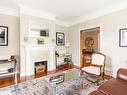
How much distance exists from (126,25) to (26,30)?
3516 mm

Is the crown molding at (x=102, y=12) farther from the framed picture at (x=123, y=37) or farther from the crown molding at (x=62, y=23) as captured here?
the framed picture at (x=123, y=37)

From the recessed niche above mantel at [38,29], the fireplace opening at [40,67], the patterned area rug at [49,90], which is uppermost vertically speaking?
the recessed niche above mantel at [38,29]

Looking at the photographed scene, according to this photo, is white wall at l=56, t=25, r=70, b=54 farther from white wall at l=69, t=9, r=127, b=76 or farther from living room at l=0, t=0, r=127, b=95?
white wall at l=69, t=9, r=127, b=76

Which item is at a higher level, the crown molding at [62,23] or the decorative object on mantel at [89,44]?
the crown molding at [62,23]

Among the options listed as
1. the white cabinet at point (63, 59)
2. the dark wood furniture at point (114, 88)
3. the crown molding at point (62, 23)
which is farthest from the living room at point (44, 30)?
the dark wood furniture at point (114, 88)

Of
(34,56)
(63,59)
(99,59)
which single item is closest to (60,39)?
(63,59)

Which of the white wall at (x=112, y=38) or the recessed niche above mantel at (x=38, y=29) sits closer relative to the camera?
the white wall at (x=112, y=38)

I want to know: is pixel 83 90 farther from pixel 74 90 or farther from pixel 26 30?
pixel 26 30

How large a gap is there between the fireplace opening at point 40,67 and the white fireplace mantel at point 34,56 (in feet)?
0.47

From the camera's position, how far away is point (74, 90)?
97.3 inches

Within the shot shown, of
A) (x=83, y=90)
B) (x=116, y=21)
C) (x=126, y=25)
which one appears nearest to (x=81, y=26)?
(x=116, y=21)

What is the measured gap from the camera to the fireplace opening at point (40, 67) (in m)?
3.89

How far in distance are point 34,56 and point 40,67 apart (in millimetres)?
553

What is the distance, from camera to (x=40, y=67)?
157 inches
